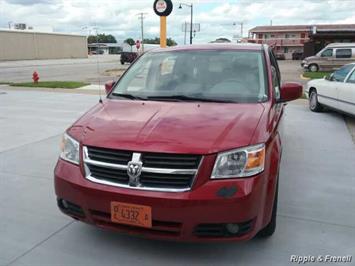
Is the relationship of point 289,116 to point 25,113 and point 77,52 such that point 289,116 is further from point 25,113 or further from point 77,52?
point 77,52

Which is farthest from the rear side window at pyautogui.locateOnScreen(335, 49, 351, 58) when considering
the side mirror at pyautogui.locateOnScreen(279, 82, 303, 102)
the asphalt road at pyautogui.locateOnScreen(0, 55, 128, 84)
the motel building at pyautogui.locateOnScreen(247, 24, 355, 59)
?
the motel building at pyautogui.locateOnScreen(247, 24, 355, 59)

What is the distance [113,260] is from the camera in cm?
332

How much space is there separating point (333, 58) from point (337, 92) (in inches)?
759

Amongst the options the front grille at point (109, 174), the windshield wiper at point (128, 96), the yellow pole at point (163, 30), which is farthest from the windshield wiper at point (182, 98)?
the yellow pole at point (163, 30)

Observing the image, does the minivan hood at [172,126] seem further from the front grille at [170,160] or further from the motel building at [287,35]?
the motel building at [287,35]

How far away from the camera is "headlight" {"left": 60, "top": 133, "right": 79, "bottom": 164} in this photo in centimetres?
338

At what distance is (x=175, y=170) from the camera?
2988 millimetres

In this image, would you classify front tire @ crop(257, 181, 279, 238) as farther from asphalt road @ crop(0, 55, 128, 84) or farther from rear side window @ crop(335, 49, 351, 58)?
rear side window @ crop(335, 49, 351, 58)

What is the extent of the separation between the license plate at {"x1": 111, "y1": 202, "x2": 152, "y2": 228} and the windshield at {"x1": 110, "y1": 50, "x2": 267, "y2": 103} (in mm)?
1400

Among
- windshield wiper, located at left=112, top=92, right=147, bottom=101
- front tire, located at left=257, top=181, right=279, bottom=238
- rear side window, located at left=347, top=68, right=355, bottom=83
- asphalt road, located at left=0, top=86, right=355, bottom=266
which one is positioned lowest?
asphalt road, located at left=0, top=86, right=355, bottom=266

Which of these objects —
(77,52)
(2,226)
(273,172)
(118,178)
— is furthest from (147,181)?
(77,52)

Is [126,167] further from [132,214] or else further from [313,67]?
[313,67]

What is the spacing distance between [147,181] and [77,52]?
73.1m

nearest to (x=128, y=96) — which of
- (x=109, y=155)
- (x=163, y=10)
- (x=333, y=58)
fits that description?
(x=109, y=155)
